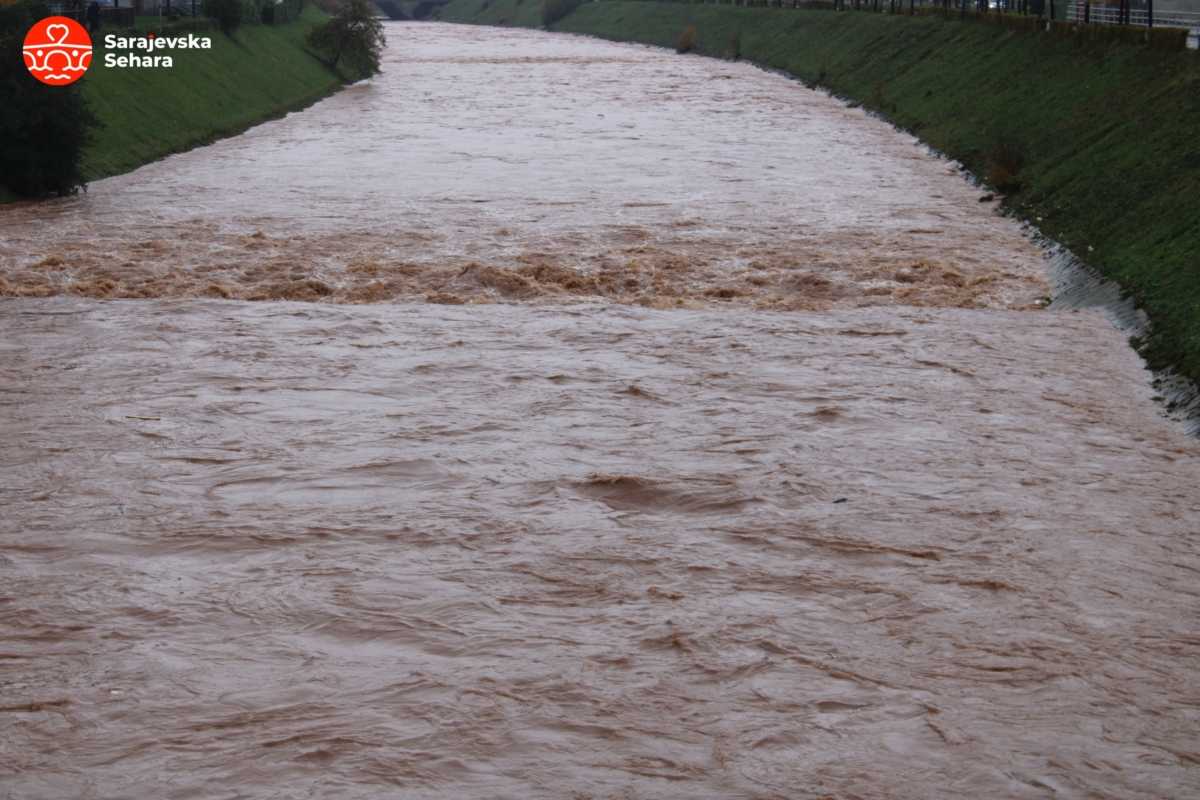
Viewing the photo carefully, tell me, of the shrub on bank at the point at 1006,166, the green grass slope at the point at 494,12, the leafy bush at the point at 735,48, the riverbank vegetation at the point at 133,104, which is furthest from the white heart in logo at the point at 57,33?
the green grass slope at the point at 494,12

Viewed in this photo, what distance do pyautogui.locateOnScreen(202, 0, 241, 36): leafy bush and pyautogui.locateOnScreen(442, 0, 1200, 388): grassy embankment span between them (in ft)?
65.5

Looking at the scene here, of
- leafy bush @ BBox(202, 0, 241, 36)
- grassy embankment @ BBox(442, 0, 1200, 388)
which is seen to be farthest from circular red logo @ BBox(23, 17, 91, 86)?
grassy embankment @ BBox(442, 0, 1200, 388)

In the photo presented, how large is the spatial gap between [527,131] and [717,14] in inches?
1831

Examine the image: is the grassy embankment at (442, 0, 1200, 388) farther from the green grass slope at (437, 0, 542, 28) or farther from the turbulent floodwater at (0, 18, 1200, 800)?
the green grass slope at (437, 0, 542, 28)

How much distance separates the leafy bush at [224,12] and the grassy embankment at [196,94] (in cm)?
45

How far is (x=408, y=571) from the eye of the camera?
38.1 feet

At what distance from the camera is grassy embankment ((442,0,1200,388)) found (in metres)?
20.3

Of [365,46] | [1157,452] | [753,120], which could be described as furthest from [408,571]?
[365,46]

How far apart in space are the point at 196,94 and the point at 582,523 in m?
32.2

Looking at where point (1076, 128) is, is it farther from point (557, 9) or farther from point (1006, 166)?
point (557, 9)

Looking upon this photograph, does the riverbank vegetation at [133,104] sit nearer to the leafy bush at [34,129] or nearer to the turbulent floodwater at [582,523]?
the leafy bush at [34,129]

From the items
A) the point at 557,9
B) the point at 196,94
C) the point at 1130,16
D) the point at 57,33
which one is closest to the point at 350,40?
the point at 196,94

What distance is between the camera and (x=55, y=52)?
32.0 m

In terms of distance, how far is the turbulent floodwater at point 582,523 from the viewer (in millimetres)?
9078
